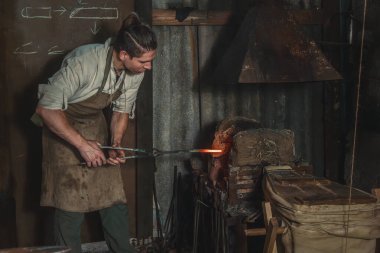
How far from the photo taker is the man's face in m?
3.88

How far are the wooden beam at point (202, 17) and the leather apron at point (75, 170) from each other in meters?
1.50

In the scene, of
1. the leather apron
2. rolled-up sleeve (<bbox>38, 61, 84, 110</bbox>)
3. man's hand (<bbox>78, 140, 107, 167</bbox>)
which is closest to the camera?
rolled-up sleeve (<bbox>38, 61, 84, 110</bbox>)

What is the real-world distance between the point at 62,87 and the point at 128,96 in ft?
2.48

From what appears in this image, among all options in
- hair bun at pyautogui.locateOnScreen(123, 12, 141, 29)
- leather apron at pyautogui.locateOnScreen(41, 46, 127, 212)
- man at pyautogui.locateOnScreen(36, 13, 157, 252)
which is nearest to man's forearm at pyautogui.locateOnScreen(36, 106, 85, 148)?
man at pyautogui.locateOnScreen(36, 13, 157, 252)

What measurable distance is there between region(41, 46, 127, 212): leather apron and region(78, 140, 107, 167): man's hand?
0.25m

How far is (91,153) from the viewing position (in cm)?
388

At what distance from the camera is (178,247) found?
5.65m


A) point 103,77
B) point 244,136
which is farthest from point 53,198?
point 244,136

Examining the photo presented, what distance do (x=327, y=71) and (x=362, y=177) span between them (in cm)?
164

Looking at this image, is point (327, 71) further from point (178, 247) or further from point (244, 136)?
point (178, 247)

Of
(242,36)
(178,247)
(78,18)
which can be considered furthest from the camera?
(178,247)

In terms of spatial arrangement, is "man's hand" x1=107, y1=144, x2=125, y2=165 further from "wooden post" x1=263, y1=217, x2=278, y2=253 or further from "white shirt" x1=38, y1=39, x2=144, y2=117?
"wooden post" x1=263, y1=217, x2=278, y2=253

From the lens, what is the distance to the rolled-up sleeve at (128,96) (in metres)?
4.29

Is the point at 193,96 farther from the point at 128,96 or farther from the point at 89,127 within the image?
the point at 89,127
